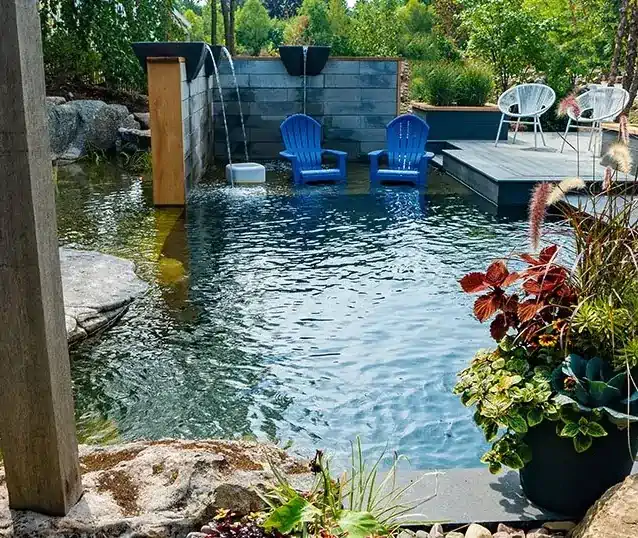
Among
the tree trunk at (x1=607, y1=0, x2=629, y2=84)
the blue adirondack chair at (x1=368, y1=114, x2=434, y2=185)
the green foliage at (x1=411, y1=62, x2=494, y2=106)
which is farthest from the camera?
the tree trunk at (x1=607, y1=0, x2=629, y2=84)

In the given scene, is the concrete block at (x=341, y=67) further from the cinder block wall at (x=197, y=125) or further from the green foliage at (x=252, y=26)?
the green foliage at (x=252, y=26)

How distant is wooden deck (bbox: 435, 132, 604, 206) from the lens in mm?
7211

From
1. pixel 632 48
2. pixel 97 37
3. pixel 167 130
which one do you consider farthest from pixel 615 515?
pixel 97 37

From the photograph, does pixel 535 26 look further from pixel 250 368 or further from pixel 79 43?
pixel 250 368

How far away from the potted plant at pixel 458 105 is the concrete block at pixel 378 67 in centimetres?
60

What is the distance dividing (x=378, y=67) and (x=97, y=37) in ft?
15.1

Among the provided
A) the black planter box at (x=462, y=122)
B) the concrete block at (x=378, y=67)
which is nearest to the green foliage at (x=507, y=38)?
the black planter box at (x=462, y=122)

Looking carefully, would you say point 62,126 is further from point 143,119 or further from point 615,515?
point 615,515

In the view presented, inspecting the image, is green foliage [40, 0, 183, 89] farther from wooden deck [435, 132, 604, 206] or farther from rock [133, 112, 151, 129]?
wooden deck [435, 132, 604, 206]

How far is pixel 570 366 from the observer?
6.93 ft

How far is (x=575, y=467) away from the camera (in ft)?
6.99

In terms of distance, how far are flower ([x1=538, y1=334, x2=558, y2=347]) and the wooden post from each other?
4.29 feet

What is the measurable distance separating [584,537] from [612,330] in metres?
0.53

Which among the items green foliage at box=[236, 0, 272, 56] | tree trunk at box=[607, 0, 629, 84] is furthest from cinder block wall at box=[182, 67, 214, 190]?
green foliage at box=[236, 0, 272, 56]
